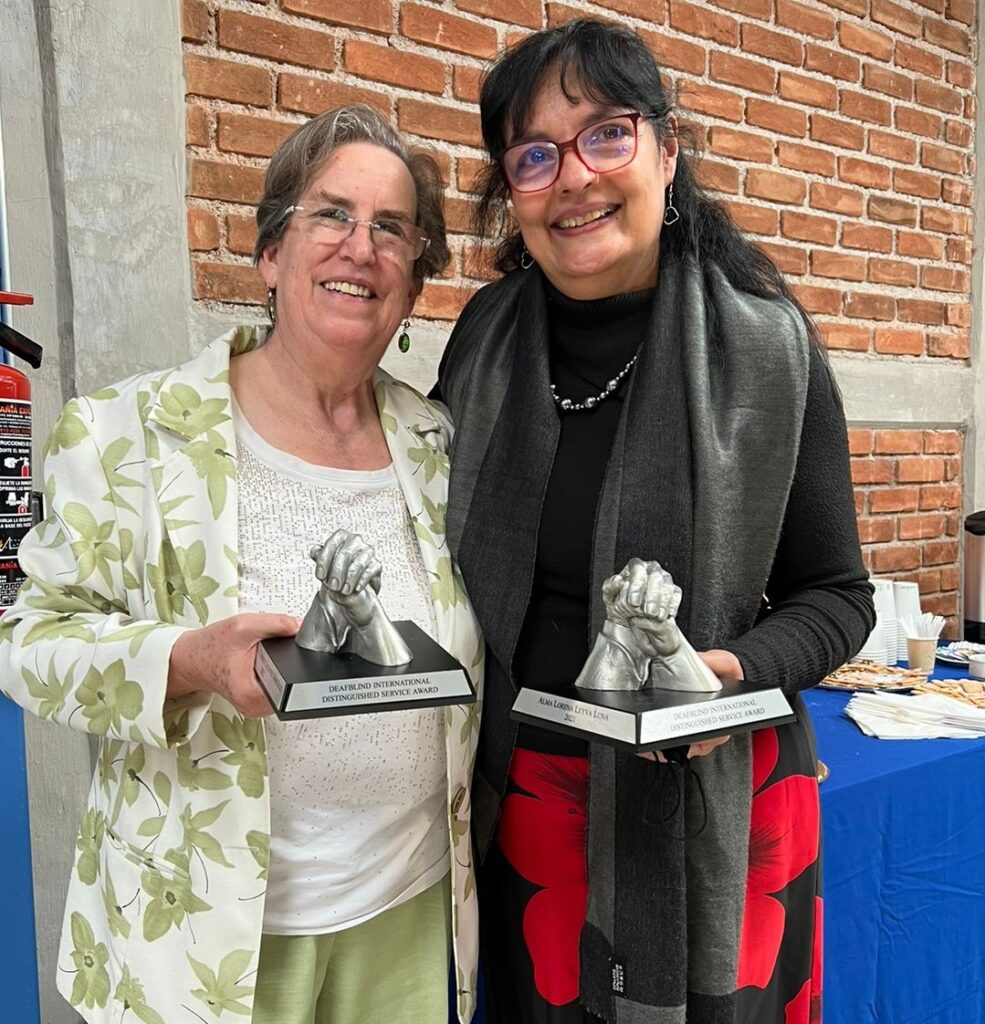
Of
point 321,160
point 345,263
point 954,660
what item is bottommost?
point 954,660

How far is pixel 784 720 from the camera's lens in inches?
39.1

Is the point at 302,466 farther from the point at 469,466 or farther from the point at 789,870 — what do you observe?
the point at 789,870

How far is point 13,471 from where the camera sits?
52.6 inches

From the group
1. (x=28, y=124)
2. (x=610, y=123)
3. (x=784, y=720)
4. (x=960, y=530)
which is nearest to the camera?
(x=784, y=720)

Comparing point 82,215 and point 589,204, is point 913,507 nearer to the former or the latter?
point 589,204

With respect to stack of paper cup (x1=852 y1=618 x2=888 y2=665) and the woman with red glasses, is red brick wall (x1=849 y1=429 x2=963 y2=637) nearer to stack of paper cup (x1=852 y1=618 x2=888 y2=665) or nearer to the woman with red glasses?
stack of paper cup (x1=852 y1=618 x2=888 y2=665)

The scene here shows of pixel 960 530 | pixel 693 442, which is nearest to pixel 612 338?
pixel 693 442

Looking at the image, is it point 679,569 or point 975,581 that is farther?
point 975,581

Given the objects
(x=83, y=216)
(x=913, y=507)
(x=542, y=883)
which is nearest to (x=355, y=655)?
(x=542, y=883)

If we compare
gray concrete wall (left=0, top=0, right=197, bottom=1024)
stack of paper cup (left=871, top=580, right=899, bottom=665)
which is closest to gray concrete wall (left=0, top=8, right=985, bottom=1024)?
gray concrete wall (left=0, top=0, right=197, bottom=1024)

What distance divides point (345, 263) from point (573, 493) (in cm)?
42

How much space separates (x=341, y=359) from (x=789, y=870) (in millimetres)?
888

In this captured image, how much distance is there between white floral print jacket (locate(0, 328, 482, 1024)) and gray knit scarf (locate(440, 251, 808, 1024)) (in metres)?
0.17

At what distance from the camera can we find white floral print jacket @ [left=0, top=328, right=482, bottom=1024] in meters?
1.07
